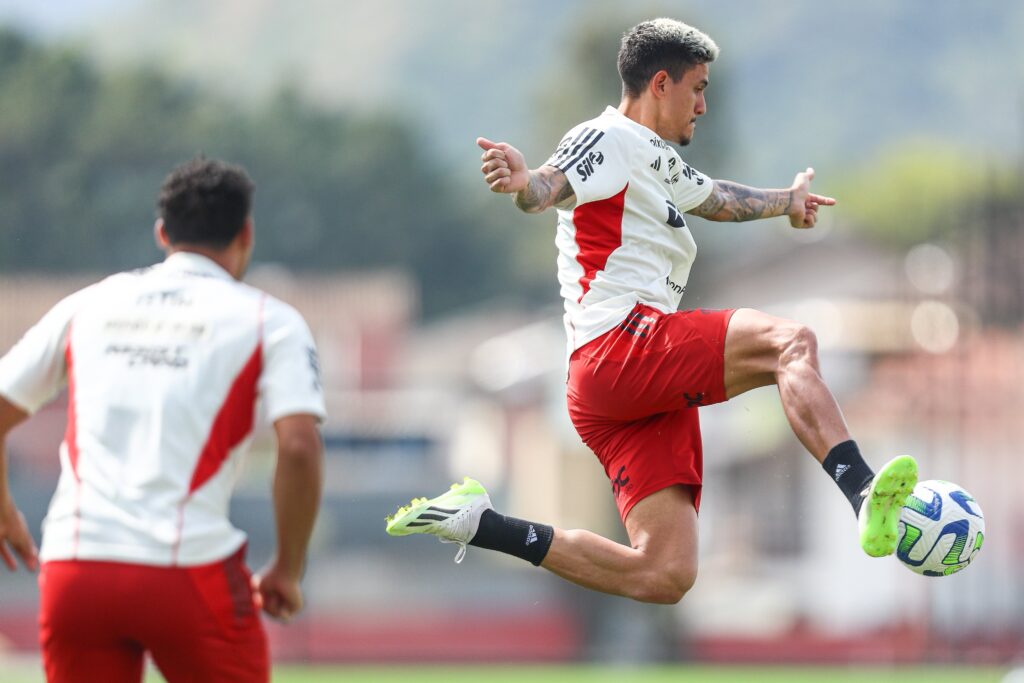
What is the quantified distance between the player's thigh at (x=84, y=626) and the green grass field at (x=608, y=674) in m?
18.0

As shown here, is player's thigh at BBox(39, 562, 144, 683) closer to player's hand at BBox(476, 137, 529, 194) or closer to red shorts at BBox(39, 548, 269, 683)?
red shorts at BBox(39, 548, 269, 683)

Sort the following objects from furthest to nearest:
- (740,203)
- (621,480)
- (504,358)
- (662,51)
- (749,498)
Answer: (504,358)
(749,498)
(740,203)
(621,480)
(662,51)

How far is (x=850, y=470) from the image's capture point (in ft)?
23.3

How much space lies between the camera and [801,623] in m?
35.0

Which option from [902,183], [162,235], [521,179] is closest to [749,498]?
[521,179]

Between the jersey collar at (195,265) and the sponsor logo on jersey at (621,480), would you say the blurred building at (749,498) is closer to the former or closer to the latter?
the sponsor logo on jersey at (621,480)

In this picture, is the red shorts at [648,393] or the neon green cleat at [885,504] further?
the red shorts at [648,393]

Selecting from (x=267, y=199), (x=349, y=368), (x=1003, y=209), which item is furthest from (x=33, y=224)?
(x=1003, y=209)

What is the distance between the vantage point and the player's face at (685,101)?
25.6ft

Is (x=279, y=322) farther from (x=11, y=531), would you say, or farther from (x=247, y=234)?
(x=11, y=531)

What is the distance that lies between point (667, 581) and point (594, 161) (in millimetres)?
1976

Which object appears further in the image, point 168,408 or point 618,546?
point 618,546

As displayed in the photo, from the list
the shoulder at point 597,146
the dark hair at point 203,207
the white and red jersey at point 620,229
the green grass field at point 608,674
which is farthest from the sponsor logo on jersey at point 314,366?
the green grass field at point 608,674

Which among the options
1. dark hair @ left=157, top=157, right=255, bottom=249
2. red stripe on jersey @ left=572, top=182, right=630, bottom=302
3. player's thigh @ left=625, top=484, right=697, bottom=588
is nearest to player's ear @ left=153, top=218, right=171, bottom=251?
dark hair @ left=157, top=157, right=255, bottom=249
